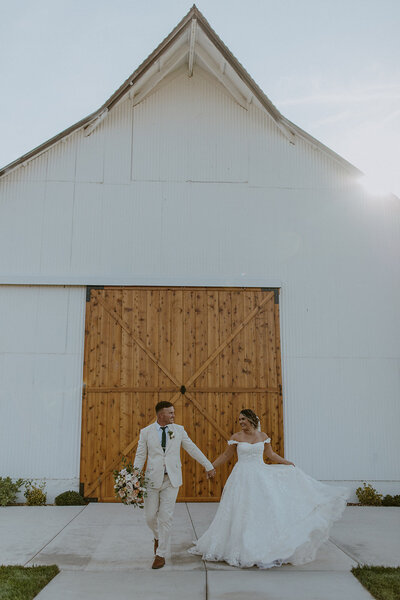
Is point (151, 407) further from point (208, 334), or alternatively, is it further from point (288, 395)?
point (288, 395)

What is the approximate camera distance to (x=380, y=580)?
4.80 m

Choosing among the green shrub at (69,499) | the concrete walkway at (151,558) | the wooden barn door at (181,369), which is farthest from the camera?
the wooden barn door at (181,369)

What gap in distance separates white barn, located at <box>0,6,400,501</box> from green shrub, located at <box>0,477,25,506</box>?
234mm

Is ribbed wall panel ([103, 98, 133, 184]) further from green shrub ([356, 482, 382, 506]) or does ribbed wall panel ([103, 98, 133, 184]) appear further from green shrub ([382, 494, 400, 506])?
green shrub ([382, 494, 400, 506])

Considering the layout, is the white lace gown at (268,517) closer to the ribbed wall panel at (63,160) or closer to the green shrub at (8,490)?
the green shrub at (8,490)

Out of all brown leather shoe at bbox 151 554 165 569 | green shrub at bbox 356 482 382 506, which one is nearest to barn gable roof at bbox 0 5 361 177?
green shrub at bbox 356 482 382 506

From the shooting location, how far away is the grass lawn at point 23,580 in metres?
4.40

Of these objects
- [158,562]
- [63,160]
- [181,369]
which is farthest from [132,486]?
[63,160]

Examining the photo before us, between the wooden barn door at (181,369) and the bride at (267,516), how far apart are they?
2795 mm

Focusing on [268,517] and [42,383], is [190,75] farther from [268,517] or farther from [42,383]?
[268,517]

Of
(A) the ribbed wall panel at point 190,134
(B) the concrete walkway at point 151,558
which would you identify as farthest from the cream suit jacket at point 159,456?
(A) the ribbed wall panel at point 190,134

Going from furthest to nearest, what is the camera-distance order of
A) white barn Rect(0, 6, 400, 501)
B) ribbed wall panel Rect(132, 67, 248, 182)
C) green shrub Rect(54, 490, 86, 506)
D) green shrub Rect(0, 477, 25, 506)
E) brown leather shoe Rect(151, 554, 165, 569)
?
ribbed wall panel Rect(132, 67, 248, 182) < white barn Rect(0, 6, 400, 501) < green shrub Rect(54, 490, 86, 506) < green shrub Rect(0, 477, 25, 506) < brown leather shoe Rect(151, 554, 165, 569)

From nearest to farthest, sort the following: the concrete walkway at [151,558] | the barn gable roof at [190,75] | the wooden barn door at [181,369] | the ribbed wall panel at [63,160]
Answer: the concrete walkway at [151,558] → the wooden barn door at [181,369] → the barn gable roof at [190,75] → the ribbed wall panel at [63,160]

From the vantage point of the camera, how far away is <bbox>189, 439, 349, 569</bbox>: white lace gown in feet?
17.0
